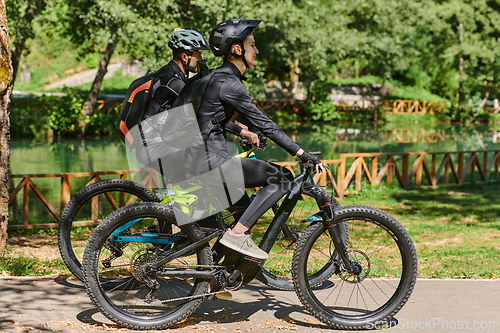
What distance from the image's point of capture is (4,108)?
19.2 feet

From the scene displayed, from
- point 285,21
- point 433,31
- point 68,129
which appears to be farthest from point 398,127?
point 68,129

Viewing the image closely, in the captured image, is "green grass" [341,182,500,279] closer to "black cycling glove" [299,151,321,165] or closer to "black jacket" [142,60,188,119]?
"black cycling glove" [299,151,321,165]

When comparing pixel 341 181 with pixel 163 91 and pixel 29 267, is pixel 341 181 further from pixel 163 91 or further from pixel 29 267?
pixel 163 91

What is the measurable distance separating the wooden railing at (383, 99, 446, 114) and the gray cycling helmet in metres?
40.5

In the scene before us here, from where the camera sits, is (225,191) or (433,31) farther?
(433,31)

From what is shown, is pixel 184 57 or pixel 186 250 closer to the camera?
pixel 186 250

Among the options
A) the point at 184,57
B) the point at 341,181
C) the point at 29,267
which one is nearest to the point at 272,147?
the point at 341,181

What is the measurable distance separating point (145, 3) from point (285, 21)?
9.44m

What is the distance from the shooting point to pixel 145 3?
59.0 ft

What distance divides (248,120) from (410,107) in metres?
43.5

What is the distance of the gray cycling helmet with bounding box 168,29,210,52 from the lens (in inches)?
190

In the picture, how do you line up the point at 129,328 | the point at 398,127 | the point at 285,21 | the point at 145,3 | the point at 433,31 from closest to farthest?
1. the point at 129,328
2. the point at 145,3
3. the point at 285,21
4. the point at 398,127
5. the point at 433,31

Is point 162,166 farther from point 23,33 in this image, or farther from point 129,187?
point 23,33

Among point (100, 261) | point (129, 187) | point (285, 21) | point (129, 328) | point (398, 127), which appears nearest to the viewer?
point (129, 328)
